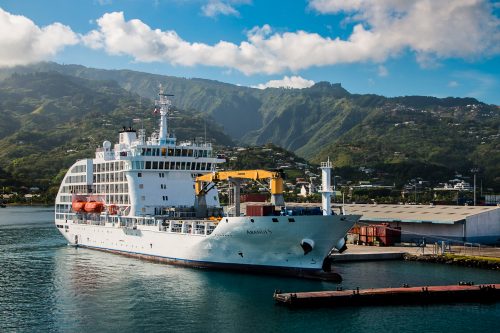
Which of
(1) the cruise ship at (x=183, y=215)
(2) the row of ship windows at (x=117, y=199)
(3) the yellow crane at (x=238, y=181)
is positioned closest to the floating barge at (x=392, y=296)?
(1) the cruise ship at (x=183, y=215)

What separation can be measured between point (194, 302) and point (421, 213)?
1465 inches

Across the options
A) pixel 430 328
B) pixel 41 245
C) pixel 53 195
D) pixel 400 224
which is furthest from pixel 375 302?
pixel 53 195

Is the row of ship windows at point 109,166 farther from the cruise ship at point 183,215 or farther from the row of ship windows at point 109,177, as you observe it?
the row of ship windows at point 109,177

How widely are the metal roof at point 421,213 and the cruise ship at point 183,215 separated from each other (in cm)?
1914

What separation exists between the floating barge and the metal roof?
21630 mm

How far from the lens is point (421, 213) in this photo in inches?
2544

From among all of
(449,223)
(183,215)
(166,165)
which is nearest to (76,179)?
(166,165)

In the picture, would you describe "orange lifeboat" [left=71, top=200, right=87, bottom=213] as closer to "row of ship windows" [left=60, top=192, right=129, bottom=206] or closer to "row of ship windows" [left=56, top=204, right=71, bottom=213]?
"row of ship windows" [left=56, top=204, right=71, bottom=213]

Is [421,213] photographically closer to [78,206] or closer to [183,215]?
[183,215]

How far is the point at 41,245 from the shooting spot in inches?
2719

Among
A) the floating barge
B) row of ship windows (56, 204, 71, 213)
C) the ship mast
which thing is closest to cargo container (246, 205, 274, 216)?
the floating barge

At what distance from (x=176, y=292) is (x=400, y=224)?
114 feet

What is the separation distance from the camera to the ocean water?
31516mm

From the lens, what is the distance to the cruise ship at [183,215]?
40.4m
